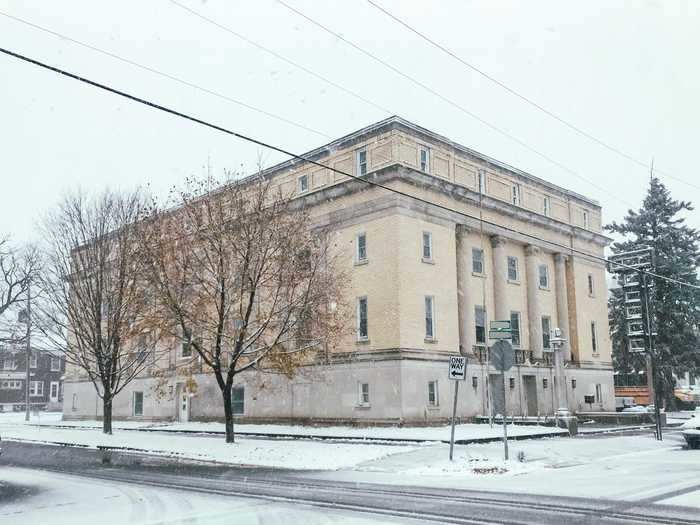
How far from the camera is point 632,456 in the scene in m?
20.5

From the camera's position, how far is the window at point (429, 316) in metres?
34.3

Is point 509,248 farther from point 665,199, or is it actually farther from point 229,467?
point 229,467

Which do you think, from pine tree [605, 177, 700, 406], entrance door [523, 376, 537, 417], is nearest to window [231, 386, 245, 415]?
entrance door [523, 376, 537, 417]

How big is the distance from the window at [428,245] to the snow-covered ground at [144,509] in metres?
22.3

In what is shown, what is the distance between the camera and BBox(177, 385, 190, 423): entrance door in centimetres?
4331

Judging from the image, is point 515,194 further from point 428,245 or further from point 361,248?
point 361,248

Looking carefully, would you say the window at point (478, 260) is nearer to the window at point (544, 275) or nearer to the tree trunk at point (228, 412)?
the window at point (544, 275)

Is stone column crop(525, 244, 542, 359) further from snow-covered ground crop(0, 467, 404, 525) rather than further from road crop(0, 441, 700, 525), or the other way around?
snow-covered ground crop(0, 467, 404, 525)

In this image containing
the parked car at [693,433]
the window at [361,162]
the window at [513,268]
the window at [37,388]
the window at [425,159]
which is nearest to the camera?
the parked car at [693,433]

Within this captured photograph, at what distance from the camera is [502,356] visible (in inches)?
721

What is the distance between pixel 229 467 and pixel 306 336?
28.8ft

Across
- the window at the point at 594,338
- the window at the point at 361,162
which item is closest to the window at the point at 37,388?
the window at the point at 361,162

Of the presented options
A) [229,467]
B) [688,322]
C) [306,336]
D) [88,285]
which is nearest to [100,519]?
[229,467]

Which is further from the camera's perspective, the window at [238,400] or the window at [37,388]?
the window at [37,388]
